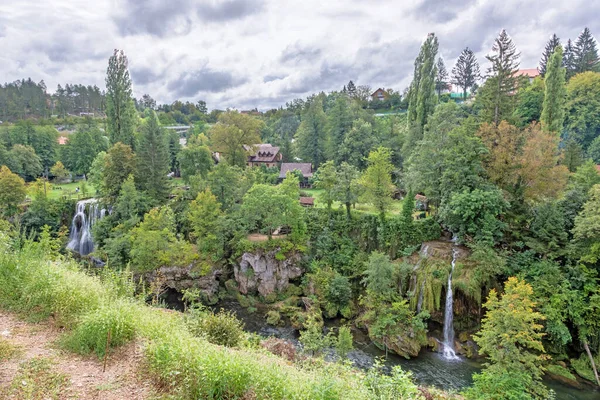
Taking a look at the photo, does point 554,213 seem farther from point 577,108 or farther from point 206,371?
point 577,108

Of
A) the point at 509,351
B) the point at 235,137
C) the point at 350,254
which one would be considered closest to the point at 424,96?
the point at 350,254

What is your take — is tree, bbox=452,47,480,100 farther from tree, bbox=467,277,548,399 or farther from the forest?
tree, bbox=467,277,548,399

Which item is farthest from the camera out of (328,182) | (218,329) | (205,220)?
A: (328,182)

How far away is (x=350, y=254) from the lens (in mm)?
26609

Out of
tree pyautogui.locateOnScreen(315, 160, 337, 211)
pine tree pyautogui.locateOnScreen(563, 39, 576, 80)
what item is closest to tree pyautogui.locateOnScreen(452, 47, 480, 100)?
pine tree pyautogui.locateOnScreen(563, 39, 576, 80)

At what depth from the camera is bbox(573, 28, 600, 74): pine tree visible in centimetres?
A: 5059

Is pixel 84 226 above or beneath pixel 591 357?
above

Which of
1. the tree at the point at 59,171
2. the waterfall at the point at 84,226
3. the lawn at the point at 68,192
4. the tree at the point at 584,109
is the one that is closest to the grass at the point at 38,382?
the waterfall at the point at 84,226

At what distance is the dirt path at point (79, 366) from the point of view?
585cm

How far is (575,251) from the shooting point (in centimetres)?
1845

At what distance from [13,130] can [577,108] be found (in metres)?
78.1

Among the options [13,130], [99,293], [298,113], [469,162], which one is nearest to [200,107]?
[298,113]

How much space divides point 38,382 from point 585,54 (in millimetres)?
69955

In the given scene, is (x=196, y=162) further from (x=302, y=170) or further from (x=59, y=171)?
(x=59, y=171)
